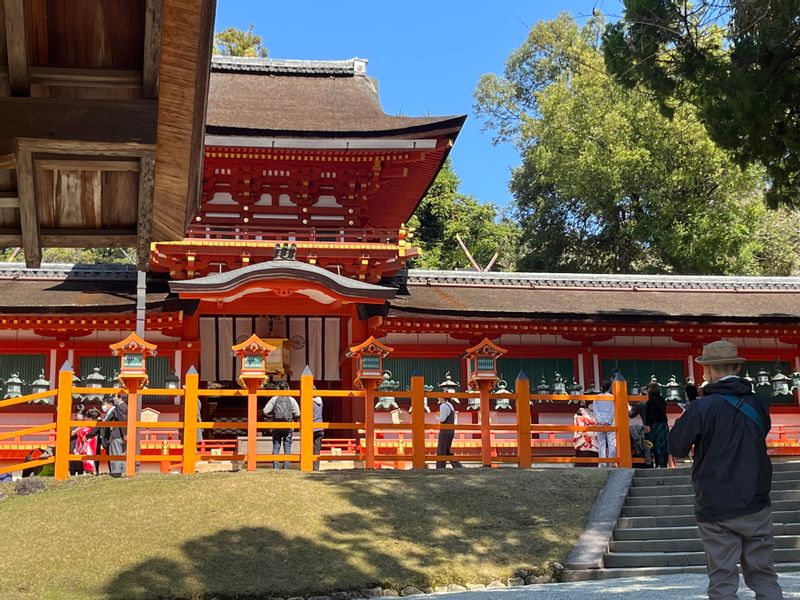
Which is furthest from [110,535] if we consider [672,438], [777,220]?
[777,220]

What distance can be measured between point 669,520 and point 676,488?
1.01 m

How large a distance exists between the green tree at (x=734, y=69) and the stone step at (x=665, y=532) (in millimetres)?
5346

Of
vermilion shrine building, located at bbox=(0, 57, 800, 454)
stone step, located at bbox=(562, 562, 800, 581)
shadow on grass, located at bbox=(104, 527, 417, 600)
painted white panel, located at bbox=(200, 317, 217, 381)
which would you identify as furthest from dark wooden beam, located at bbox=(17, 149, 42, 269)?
painted white panel, located at bbox=(200, 317, 217, 381)

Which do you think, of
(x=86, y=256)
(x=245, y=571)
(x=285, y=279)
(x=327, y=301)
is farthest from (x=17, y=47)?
(x=86, y=256)

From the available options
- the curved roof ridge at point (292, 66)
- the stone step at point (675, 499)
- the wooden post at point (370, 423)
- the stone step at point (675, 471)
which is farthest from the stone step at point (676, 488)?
the curved roof ridge at point (292, 66)

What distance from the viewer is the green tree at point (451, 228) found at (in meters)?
37.3

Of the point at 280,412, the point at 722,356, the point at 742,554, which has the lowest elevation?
the point at 742,554

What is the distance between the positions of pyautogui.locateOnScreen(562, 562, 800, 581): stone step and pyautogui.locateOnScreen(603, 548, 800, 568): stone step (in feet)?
0.47

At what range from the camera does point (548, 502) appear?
10.9 meters

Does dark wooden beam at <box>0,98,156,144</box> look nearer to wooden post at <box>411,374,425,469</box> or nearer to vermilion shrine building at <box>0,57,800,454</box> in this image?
wooden post at <box>411,374,425,469</box>

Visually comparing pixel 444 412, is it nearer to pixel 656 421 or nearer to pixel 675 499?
pixel 656 421

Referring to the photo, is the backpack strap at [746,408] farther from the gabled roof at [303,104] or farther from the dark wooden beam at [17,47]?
the gabled roof at [303,104]

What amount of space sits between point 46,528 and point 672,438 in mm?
6736

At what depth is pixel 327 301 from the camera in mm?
18516
